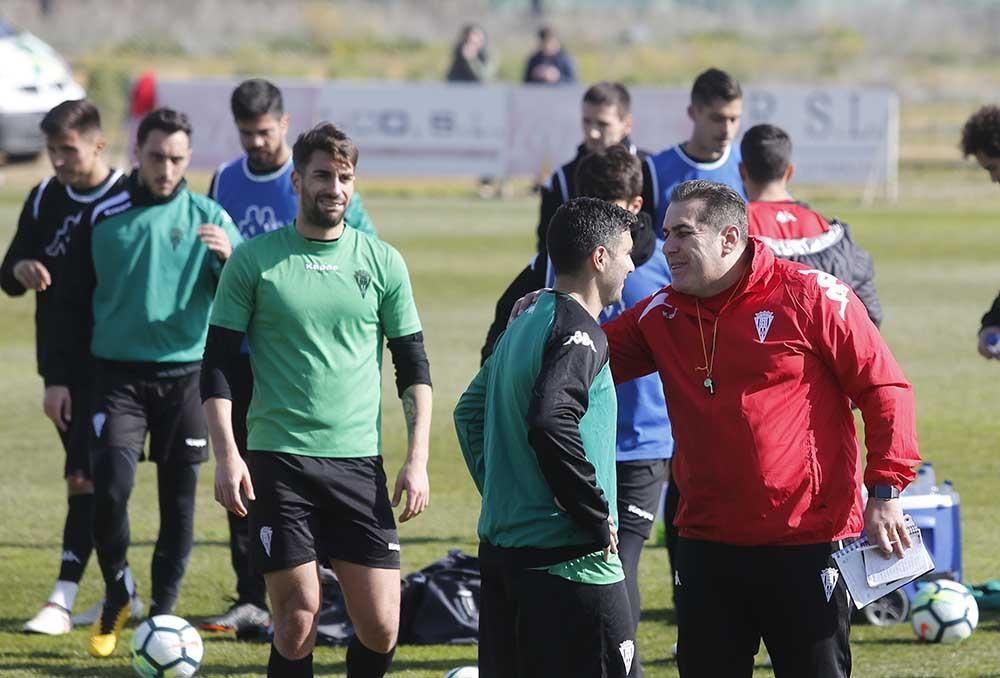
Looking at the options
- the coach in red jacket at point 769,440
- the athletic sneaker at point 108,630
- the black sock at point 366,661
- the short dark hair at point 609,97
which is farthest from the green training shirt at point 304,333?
the short dark hair at point 609,97

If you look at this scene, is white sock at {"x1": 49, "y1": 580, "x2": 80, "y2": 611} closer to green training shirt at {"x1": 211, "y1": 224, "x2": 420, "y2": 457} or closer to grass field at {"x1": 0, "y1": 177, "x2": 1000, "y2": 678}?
grass field at {"x1": 0, "y1": 177, "x2": 1000, "y2": 678}

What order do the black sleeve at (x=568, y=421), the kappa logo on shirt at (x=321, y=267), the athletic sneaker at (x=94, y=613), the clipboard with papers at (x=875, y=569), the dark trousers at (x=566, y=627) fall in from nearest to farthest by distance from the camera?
the black sleeve at (x=568, y=421)
the dark trousers at (x=566, y=627)
the clipboard with papers at (x=875, y=569)
the kappa logo on shirt at (x=321, y=267)
the athletic sneaker at (x=94, y=613)

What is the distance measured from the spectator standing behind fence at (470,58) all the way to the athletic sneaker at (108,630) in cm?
2079

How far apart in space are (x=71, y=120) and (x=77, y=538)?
1.92m

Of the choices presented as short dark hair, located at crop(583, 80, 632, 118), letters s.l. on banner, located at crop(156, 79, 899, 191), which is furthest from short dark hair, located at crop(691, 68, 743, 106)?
letters s.l. on banner, located at crop(156, 79, 899, 191)

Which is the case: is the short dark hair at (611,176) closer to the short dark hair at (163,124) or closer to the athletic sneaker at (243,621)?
the short dark hair at (163,124)

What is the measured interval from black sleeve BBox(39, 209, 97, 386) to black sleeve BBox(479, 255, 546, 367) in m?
2.17

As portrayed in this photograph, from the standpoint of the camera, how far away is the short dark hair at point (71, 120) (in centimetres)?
799

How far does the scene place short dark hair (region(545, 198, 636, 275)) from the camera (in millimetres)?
5277

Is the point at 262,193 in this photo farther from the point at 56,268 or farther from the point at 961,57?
the point at 961,57

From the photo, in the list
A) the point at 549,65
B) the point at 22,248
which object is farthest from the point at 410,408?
the point at 549,65

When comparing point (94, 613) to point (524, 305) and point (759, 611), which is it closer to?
point (524, 305)

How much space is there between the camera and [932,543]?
8.30m

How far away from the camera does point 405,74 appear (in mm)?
47375
